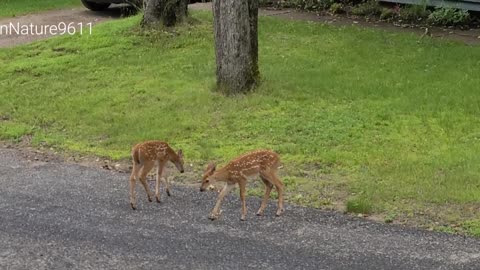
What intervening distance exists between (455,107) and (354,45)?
4011 millimetres

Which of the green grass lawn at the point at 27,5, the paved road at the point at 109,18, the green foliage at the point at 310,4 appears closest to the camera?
the paved road at the point at 109,18

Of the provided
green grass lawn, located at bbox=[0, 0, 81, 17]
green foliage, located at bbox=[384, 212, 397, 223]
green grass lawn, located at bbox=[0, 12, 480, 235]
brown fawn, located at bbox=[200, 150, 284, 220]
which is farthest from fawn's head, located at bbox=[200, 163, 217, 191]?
green grass lawn, located at bbox=[0, 0, 81, 17]

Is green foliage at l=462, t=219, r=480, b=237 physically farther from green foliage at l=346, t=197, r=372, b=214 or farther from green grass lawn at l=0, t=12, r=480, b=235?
green foliage at l=346, t=197, r=372, b=214

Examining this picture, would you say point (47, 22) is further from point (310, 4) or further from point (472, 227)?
point (472, 227)

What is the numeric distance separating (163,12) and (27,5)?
8194 mm

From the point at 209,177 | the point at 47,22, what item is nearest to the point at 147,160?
the point at 209,177

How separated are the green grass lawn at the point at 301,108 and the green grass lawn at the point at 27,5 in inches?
225

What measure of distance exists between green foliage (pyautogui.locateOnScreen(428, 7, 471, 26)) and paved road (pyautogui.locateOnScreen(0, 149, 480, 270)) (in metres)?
9.63

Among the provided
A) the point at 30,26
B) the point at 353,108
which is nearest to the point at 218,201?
the point at 353,108

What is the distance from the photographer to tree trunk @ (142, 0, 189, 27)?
1572 cm

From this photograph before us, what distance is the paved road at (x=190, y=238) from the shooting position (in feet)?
20.5

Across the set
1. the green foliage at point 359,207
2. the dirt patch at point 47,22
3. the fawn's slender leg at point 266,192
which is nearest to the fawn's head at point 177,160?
the fawn's slender leg at point 266,192

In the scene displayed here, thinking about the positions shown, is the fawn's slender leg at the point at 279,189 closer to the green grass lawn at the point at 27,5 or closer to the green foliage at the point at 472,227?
the green foliage at the point at 472,227

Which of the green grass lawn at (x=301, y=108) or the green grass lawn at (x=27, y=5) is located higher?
the green grass lawn at (x=301, y=108)
